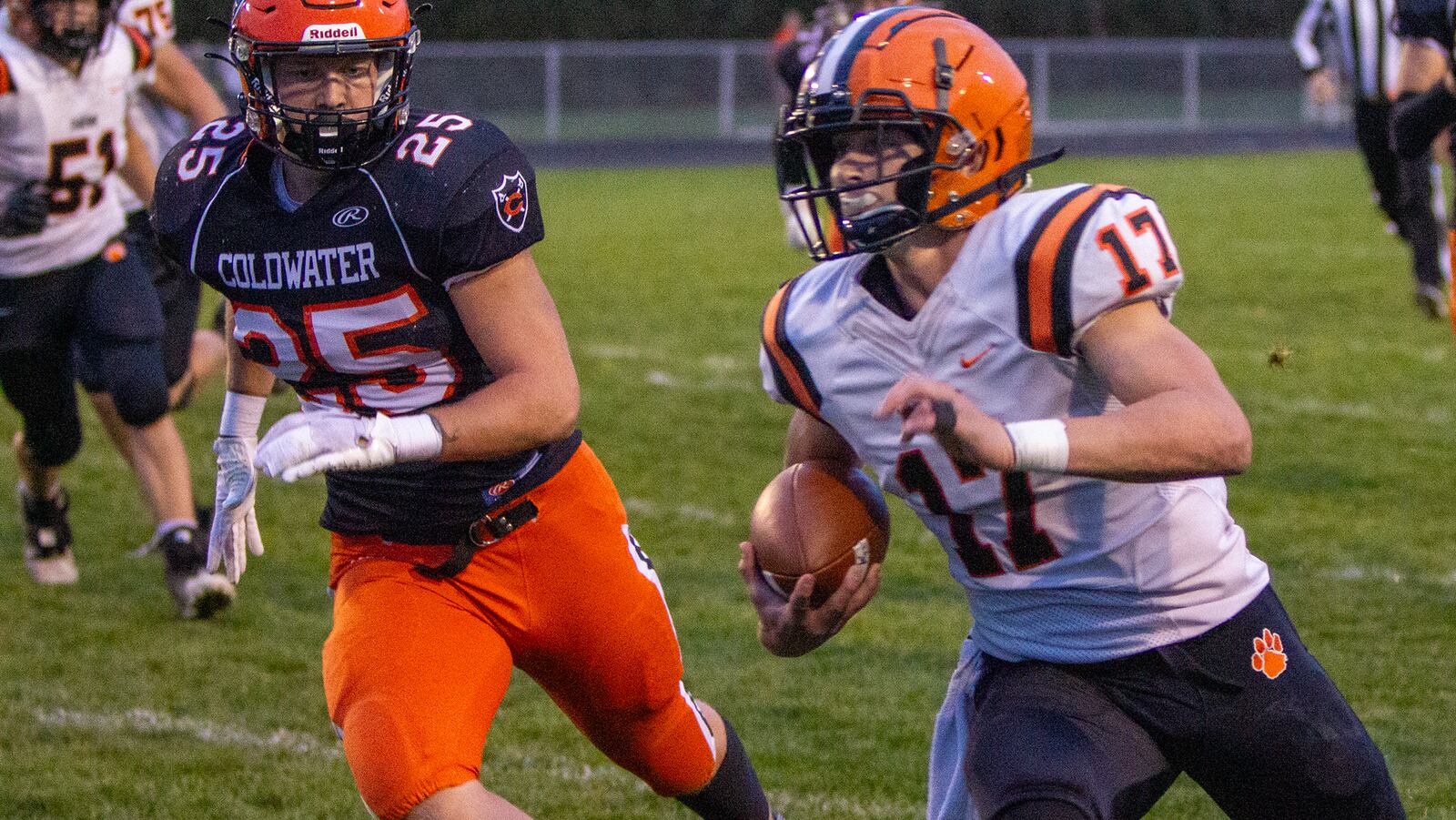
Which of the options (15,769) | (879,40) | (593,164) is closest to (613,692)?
(879,40)

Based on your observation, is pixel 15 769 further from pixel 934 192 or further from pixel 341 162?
pixel 934 192

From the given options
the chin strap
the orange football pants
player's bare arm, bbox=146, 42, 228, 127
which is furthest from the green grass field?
the chin strap

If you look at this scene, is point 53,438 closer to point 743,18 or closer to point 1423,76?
point 1423,76

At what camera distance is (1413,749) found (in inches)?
161

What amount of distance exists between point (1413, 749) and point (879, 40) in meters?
2.28

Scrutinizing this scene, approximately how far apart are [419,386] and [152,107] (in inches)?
176

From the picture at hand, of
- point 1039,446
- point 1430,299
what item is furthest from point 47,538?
point 1430,299

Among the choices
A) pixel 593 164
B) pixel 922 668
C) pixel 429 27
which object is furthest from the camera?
pixel 429 27

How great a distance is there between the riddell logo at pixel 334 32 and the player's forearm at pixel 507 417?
62cm

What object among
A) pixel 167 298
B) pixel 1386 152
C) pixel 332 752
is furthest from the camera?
pixel 1386 152

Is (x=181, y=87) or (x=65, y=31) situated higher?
(x=65, y=31)

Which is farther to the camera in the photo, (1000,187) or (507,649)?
(507,649)

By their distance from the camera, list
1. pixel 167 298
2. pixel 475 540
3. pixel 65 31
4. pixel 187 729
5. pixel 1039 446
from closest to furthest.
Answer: pixel 1039 446, pixel 475 540, pixel 187 729, pixel 65 31, pixel 167 298

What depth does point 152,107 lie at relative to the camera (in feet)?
23.4
